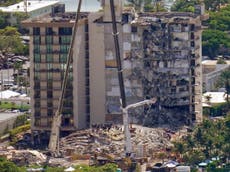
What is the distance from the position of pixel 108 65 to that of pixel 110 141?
385cm

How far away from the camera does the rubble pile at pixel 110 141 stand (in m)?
64.6

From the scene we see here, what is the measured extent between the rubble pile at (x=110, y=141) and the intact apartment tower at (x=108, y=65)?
1.66 m

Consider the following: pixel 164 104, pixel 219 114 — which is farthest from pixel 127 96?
pixel 219 114

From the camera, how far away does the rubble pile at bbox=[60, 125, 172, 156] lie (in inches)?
2544

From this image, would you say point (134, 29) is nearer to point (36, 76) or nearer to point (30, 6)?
point (36, 76)

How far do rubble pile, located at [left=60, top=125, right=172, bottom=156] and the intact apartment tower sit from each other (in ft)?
5.45

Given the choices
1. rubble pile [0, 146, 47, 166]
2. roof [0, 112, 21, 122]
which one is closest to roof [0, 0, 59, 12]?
roof [0, 112, 21, 122]

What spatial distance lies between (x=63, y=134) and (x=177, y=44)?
5.34 m

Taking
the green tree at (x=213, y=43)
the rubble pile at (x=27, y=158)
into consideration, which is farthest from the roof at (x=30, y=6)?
the rubble pile at (x=27, y=158)

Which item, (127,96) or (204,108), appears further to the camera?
(204,108)

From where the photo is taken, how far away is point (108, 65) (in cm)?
6800

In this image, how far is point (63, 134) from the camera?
222 feet

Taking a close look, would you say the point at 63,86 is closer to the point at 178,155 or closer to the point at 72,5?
the point at 178,155

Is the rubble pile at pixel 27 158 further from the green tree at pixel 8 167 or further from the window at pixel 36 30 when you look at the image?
the window at pixel 36 30
